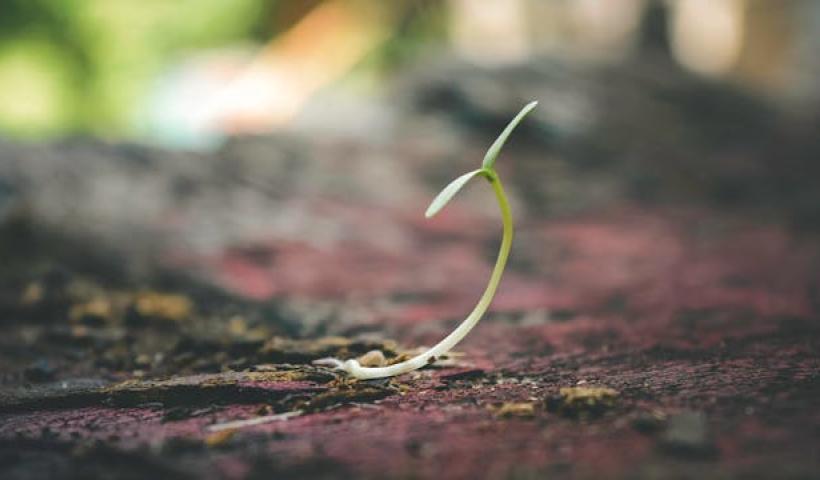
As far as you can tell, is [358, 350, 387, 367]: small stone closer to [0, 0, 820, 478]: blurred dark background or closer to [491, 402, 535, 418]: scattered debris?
[0, 0, 820, 478]: blurred dark background

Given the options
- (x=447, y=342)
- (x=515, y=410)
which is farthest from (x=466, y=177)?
(x=515, y=410)

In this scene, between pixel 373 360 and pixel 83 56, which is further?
pixel 83 56

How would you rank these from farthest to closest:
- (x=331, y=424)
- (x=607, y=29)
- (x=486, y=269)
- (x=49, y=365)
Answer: (x=607, y=29) → (x=486, y=269) → (x=49, y=365) → (x=331, y=424)

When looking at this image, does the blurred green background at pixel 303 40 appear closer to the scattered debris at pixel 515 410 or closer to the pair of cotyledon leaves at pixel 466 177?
the pair of cotyledon leaves at pixel 466 177

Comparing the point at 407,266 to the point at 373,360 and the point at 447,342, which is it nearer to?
the point at 373,360

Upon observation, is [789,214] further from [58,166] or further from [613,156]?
[58,166]

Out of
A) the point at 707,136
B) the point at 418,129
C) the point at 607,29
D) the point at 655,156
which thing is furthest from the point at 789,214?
the point at 607,29

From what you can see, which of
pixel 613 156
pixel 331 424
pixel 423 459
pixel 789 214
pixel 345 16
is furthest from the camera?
pixel 345 16

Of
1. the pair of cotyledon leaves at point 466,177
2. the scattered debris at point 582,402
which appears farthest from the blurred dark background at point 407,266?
the pair of cotyledon leaves at point 466,177

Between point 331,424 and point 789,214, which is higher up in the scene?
point 789,214
